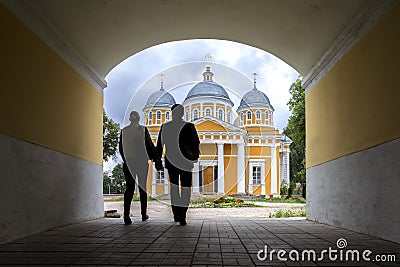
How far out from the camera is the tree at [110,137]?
20.4 m

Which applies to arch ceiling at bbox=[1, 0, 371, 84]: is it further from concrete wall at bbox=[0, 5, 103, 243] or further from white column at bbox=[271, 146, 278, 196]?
white column at bbox=[271, 146, 278, 196]

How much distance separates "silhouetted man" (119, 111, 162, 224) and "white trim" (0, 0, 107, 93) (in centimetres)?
145

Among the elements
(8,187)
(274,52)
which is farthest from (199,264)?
(274,52)

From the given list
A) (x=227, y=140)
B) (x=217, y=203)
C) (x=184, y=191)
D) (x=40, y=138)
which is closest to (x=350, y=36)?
(x=184, y=191)

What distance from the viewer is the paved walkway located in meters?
4.00

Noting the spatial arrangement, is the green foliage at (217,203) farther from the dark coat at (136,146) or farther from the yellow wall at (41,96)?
the dark coat at (136,146)

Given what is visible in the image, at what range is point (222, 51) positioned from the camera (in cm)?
1214

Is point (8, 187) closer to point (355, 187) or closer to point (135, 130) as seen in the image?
point (135, 130)

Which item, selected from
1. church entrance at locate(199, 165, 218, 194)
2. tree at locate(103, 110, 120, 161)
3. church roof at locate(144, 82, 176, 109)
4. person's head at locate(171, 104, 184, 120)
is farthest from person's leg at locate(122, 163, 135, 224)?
church entrance at locate(199, 165, 218, 194)

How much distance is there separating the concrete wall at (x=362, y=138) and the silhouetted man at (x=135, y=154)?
302cm

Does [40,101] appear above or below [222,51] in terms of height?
below

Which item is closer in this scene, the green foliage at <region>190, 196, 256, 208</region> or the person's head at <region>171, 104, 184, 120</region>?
the person's head at <region>171, 104, 184, 120</region>

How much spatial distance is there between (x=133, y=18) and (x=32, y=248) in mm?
4517

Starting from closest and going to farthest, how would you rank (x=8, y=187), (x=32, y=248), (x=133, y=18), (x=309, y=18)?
(x=32, y=248) < (x=8, y=187) < (x=309, y=18) < (x=133, y=18)
